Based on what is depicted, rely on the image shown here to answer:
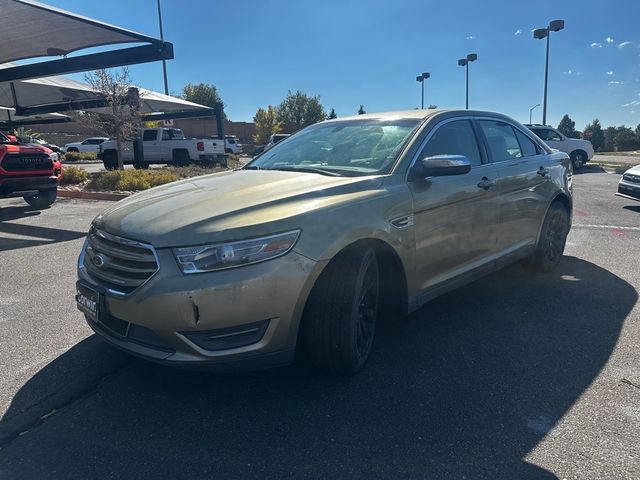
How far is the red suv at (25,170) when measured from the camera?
9.40 metres

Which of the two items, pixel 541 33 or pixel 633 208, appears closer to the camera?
pixel 633 208

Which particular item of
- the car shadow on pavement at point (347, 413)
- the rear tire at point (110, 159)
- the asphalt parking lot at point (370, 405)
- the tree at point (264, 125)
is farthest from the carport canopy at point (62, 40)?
the tree at point (264, 125)

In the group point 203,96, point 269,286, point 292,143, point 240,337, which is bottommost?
point 240,337

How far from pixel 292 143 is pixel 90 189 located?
1092 centimetres

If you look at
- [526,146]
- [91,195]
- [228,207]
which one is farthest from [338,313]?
[91,195]

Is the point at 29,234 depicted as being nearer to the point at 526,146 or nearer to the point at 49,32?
the point at 49,32

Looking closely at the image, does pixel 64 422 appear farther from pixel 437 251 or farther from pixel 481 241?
pixel 481 241

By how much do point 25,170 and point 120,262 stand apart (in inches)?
339

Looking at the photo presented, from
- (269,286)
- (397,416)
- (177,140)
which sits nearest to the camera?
(269,286)

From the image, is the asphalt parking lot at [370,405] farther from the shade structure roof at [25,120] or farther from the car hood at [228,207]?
the shade structure roof at [25,120]

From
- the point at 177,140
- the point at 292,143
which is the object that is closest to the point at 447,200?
the point at 292,143

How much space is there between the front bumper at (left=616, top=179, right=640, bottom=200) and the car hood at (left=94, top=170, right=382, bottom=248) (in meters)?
8.95

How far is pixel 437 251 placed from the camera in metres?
3.54

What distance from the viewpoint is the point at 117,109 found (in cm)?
1617
